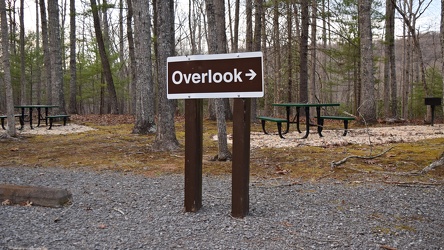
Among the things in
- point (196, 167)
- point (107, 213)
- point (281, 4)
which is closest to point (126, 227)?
point (107, 213)

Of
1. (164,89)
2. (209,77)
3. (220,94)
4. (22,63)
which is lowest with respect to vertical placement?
(220,94)

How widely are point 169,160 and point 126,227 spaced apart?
11.6 ft

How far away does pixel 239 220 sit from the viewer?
3.40 metres

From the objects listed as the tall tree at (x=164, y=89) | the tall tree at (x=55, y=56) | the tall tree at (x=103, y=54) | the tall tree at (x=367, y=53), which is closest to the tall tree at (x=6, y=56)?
the tall tree at (x=164, y=89)

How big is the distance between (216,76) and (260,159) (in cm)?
346

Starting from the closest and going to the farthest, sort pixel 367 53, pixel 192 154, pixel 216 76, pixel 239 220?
1. pixel 239 220
2. pixel 216 76
3. pixel 192 154
4. pixel 367 53

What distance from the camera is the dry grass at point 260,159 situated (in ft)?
17.5

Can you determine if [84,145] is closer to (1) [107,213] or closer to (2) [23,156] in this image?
(2) [23,156]

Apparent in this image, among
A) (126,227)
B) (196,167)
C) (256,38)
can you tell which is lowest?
(126,227)

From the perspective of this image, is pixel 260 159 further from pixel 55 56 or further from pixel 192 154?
pixel 55 56

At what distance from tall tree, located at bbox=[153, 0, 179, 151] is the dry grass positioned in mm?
315

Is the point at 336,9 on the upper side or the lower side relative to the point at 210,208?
upper

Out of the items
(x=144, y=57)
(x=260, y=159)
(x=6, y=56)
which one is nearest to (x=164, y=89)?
(x=260, y=159)

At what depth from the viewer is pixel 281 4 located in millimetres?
13906
